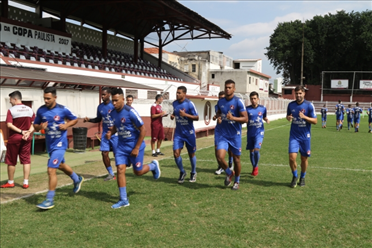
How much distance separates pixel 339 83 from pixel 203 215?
186 ft

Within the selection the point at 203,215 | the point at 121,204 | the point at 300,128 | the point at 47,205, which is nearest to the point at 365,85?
the point at 300,128

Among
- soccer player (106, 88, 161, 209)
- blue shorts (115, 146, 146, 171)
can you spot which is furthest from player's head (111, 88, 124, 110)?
blue shorts (115, 146, 146, 171)

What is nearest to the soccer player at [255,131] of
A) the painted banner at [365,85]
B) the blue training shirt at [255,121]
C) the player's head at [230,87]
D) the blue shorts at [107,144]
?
the blue training shirt at [255,121]

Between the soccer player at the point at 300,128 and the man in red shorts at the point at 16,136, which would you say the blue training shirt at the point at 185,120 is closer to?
the soccer player at the point at 300,128

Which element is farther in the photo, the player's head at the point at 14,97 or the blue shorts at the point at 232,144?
the player's head at the point at 14,97

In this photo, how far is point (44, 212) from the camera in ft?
18.5

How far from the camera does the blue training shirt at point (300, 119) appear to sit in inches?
276

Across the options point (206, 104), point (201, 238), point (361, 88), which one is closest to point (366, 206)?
point (201, 238)

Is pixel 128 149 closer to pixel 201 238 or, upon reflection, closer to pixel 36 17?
pixel 201 238

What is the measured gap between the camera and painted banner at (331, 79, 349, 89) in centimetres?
5544

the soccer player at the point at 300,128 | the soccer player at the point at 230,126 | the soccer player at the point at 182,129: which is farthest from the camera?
the soccer player at the point at 182,129

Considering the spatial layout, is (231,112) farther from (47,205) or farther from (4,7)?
(4,7)

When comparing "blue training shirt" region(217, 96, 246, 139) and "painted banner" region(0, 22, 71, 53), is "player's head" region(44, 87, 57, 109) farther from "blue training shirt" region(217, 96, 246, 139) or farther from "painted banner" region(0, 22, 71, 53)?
"painted banner" region(0, 22, 71, 53)

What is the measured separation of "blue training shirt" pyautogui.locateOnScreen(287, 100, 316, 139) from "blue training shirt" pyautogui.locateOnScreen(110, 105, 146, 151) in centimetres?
333
